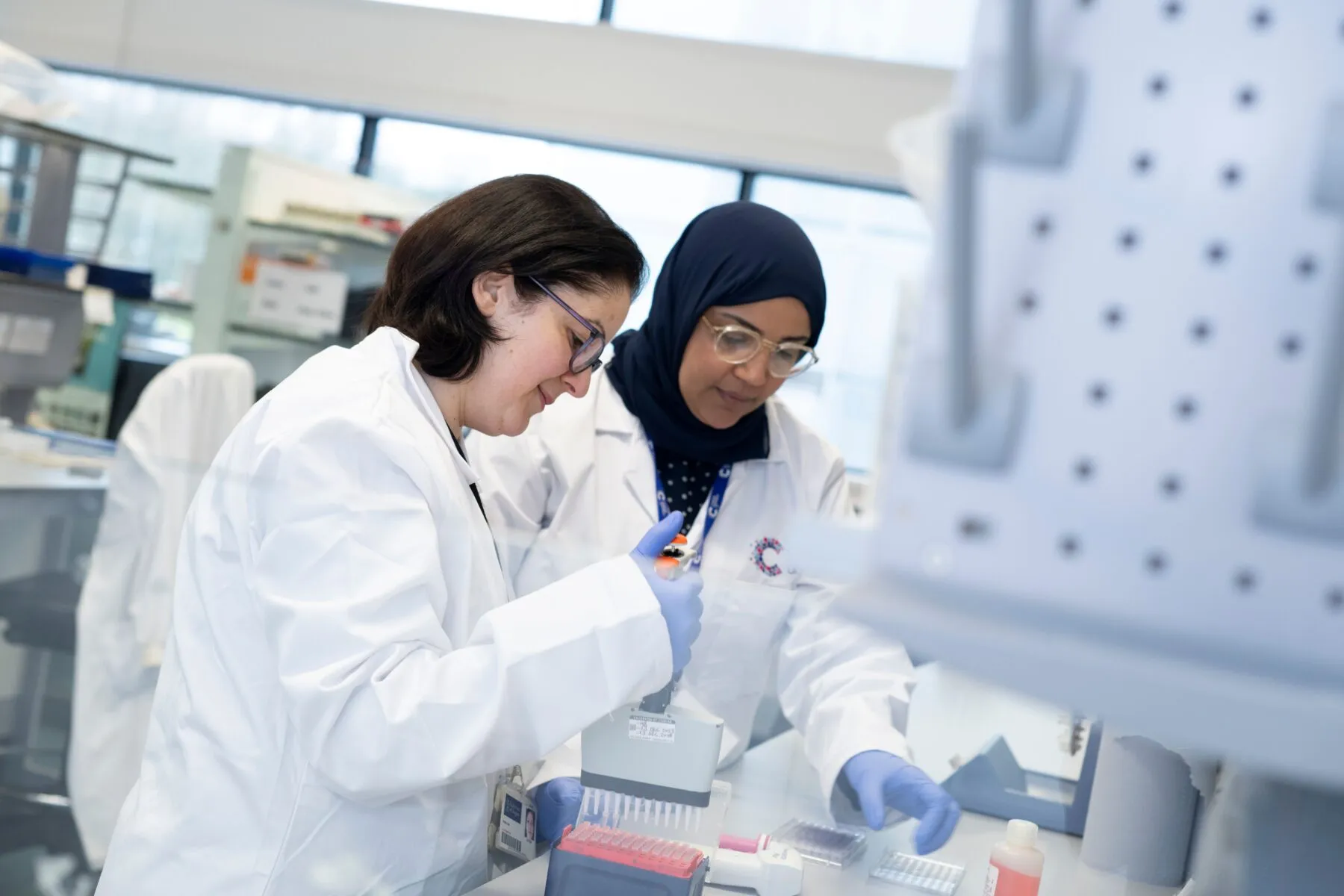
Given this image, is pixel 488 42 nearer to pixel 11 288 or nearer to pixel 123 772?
pixel 11 288

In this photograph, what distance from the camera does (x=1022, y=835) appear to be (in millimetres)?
1191

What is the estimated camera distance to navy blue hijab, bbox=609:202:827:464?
154cm

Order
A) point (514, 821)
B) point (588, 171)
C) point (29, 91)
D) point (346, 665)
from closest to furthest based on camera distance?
point (346, 665)
point (514, 821)
point (588, 171)
point (29, 91)

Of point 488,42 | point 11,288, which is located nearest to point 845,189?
point 488,42

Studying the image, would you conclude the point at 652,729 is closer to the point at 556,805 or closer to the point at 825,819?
the point at 556,805

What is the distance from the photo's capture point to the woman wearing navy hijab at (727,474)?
1468 millimetres

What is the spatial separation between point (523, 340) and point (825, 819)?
69 centimetres

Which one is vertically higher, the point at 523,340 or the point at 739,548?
the point at 523,340

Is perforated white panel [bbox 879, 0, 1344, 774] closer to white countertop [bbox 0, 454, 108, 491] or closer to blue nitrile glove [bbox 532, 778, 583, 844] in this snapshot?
blue nitrile glove [bbox 532, 778, 583, 844]

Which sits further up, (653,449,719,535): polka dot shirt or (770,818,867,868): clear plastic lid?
(653,449,719,535): polka dot shirt

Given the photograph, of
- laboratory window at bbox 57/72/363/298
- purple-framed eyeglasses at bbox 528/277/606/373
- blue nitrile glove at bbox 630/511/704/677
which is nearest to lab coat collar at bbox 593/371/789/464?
purple-framed eyeglasses at bbox 528/277/606/373

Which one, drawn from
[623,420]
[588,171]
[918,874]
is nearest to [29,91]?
[588,171]

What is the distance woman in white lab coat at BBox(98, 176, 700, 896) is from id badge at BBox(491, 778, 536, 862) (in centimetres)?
2

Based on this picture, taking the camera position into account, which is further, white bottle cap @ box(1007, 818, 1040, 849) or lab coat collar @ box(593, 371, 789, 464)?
lab coat collar @ box(593, 371, 789, 464)
